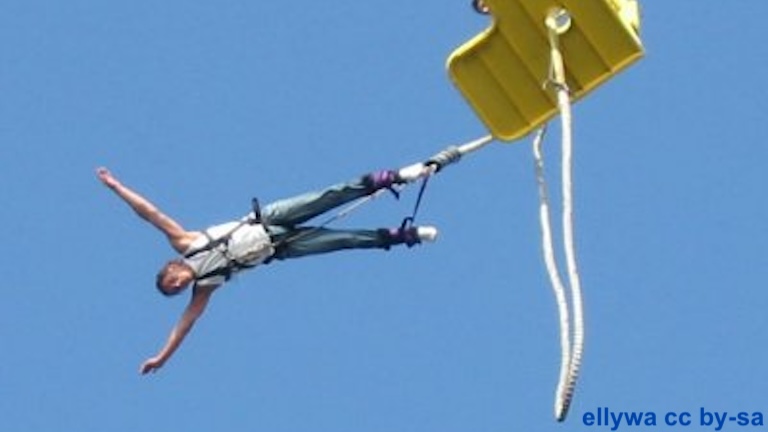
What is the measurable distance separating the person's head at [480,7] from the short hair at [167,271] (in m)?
2.51

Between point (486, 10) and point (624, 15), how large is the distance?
838 millimetres

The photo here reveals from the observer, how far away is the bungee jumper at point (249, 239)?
11.6 meters

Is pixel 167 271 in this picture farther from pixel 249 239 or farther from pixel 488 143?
pixel 488 143

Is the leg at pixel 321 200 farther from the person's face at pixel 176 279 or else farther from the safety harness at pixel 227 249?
the person's face at pixel 176 279

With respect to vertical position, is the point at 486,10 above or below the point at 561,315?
above

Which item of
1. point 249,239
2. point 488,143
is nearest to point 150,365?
point 249,239

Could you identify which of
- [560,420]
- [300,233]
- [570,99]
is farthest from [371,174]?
[560,420]

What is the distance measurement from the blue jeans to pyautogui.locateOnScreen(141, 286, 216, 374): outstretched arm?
568 mm

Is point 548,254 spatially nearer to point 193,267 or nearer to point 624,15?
point 624,15

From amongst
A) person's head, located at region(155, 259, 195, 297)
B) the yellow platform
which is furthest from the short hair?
the yellow platform

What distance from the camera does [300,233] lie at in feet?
38.6

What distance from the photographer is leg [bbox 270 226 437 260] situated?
11.6m

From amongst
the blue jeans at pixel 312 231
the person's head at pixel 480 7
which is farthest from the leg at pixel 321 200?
the person's head at pixel 480 7

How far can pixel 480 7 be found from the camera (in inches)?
435
